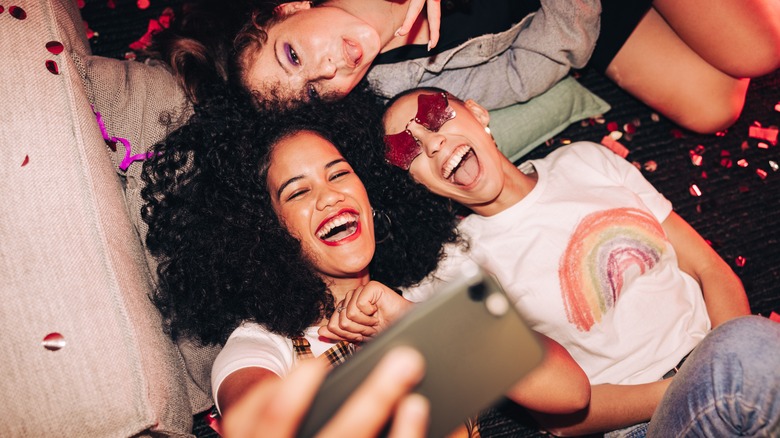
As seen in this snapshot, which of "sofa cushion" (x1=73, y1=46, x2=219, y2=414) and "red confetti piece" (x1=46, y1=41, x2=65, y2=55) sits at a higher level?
"red confetti piece" (x1=46, y1=41, x2=65, y2=55)

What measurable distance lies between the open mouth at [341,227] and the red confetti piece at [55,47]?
3.33 ft

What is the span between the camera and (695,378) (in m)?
1.43

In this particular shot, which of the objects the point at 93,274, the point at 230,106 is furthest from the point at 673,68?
the point at 93,274

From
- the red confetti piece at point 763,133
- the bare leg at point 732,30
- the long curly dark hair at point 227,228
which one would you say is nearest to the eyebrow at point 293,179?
the long curly dark hair at point 227,228

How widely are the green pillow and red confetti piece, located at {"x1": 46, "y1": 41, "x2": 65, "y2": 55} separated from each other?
5.71 ft

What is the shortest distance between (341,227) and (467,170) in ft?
1.89

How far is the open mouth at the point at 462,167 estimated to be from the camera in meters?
1.99

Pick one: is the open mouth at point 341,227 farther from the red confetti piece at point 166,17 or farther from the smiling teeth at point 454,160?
the red confetti piece at point 166,17

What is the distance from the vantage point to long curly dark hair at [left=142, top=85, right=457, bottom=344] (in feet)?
6.16

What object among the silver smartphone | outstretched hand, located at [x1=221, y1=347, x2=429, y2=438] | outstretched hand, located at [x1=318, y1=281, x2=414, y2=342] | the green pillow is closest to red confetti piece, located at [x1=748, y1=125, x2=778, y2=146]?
the green pillow

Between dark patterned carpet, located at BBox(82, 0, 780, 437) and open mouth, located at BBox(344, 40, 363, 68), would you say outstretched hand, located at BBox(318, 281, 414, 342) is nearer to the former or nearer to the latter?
open mouth, located at BBox(344, 40, 363, 68)

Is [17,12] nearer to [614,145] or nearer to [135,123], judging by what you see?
[135,123]

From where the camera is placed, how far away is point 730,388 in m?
1.35

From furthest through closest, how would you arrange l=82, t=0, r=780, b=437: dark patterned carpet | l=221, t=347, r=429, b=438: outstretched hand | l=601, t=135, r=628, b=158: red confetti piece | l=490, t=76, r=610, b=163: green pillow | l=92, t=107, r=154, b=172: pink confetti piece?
1. l=601, t=135, r=628, b=158: red confetti piece
2. l=82, t=0, r=780, b=437: dark patterned carpet
3. l=490, t=76, r=610, b=163: green pillow
4. l=92, t=107, r=154, b=172: pink confetti piece
5. l=221, t=347, r=429, b=438: outstretched hand
